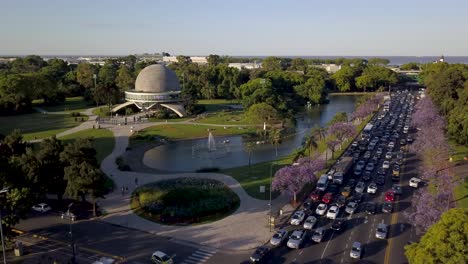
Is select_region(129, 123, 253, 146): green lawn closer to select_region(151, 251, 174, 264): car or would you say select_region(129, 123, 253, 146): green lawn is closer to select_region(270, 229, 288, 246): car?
select_region(151, 251, 174, 264): car

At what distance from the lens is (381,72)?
159 meters

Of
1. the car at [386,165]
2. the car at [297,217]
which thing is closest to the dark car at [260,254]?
the car at [297,217]

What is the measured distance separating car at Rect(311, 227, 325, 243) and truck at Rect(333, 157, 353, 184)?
14.4 metres

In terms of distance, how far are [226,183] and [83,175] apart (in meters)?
17.3

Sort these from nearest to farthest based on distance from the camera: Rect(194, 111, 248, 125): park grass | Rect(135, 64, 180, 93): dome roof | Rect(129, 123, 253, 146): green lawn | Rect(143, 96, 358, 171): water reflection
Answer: Rect(143, 96, 358, 171): water reflection < Rect(129, 123, 253, 146): green lawn < Rect(194, 111, 248, 125): park grass < Rect(135, 64, 180, 93): dome roof

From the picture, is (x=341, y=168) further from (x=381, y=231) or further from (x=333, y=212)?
(x=381, y=231)

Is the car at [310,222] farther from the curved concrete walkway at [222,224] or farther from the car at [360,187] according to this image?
the car at [360,187]

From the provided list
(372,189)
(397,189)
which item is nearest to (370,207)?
(372,189)

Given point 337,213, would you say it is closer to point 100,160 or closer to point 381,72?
point 100,160

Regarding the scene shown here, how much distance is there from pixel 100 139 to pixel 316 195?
45626 mm

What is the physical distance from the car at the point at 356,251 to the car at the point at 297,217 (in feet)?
21.3

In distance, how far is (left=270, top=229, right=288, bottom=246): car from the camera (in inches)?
1278

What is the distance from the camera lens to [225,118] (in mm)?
95500

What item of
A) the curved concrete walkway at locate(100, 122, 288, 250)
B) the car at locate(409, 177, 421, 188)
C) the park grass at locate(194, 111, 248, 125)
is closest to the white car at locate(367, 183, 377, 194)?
the car at locate(409, 177, 421, 188)
